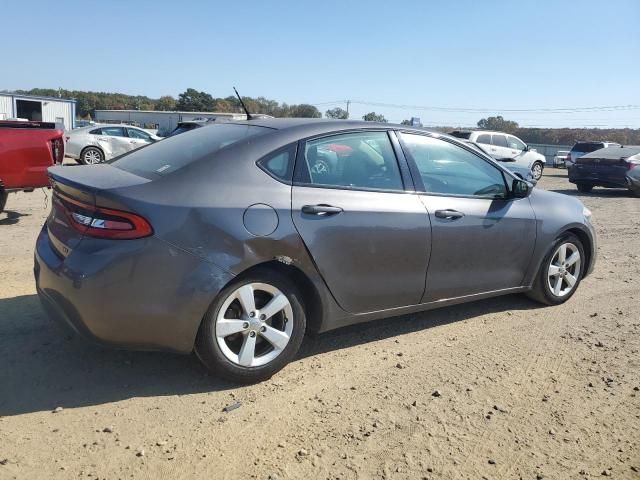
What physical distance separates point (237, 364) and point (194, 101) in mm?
98922

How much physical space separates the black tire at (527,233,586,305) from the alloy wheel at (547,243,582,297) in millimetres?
29

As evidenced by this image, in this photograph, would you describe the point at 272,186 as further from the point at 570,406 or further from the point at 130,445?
the point at 570,406

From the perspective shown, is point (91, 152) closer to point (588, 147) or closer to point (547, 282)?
point (547, 282)

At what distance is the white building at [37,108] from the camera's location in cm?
4282

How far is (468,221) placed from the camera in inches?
160

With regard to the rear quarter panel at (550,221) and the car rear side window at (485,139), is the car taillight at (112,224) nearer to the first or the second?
the rear quarter panel at (550,221)

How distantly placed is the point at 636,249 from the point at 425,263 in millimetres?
5212

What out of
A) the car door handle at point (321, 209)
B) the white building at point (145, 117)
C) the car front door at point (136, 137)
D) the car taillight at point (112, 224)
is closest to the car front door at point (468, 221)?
the car door handle at point (321, 209)

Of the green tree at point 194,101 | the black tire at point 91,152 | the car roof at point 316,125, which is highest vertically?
the green tree at point 194,101

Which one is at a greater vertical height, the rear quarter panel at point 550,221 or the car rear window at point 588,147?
the car rear window at point 588,147

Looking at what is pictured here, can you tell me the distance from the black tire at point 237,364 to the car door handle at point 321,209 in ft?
1.43

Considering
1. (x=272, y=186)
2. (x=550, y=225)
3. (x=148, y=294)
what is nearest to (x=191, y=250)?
(x=148, y=294)

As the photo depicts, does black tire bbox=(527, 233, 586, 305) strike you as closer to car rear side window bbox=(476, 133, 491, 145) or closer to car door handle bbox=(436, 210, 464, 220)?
car door handle bbox=(436, 210, 464, 220)

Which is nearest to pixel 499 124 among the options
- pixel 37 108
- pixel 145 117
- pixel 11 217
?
pixel 145 117
